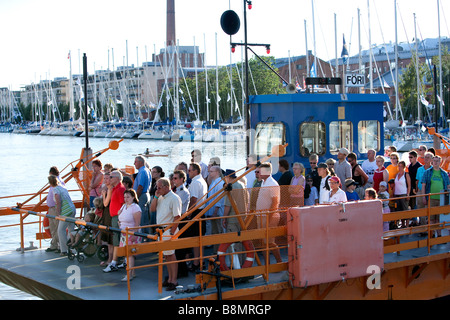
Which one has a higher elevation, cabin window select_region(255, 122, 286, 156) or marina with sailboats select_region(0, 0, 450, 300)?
cabin window select_region(255, 122, 286, 156)

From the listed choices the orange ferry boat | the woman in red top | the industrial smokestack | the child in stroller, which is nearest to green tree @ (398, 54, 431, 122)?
the woman in red top

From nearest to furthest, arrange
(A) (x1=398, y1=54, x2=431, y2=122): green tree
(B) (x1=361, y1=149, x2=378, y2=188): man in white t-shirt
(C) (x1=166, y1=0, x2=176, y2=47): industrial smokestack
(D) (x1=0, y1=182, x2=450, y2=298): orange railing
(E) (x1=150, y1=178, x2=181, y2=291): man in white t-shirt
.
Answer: (D) (x1=0, y1=182, x2=450, y2=298): orange railing
(E) (x1=150, y1=178, x2=181, y2=291): man in white t-shirt
(B) (x1=361, y1=149, x2=378, y2=188): man in white t-shirt
(A) (x1=398, y1=54, x2=431, y2=122): green tree
(C) (x1=166, y1=0, x2=176, y2=47): industrial smokestack

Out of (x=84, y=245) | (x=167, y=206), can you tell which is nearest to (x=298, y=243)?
(x=167, y=206)

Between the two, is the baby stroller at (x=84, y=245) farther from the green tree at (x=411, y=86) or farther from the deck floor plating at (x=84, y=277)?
the green tree at (x=411, y=86)

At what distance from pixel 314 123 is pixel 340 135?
29.9 inches

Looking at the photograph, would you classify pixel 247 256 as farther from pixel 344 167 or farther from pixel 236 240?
pixel 344 167

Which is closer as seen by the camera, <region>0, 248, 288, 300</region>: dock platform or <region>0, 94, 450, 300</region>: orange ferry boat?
<region>0, 94, 450, 300</region>: orange ferry boat

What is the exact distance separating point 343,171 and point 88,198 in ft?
18.3

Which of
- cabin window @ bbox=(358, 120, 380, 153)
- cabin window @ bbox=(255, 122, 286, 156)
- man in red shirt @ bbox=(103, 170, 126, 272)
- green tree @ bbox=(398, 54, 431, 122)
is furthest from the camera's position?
green tree @ bbox=(398, 54, 431, 122)

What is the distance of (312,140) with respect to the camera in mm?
13117

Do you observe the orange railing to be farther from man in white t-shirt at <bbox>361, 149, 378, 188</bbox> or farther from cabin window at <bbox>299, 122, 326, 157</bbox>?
cabin window at <bbox>299, 122, 326, 157</bbox>

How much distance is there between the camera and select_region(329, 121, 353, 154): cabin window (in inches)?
523

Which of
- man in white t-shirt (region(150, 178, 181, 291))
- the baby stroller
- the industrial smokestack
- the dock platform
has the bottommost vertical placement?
the dock platform

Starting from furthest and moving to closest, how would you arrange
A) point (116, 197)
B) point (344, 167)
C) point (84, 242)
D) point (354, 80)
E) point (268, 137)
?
point (354, 80), point (268, 137), point (344, 167), point (84, 242), point (116, 197)
